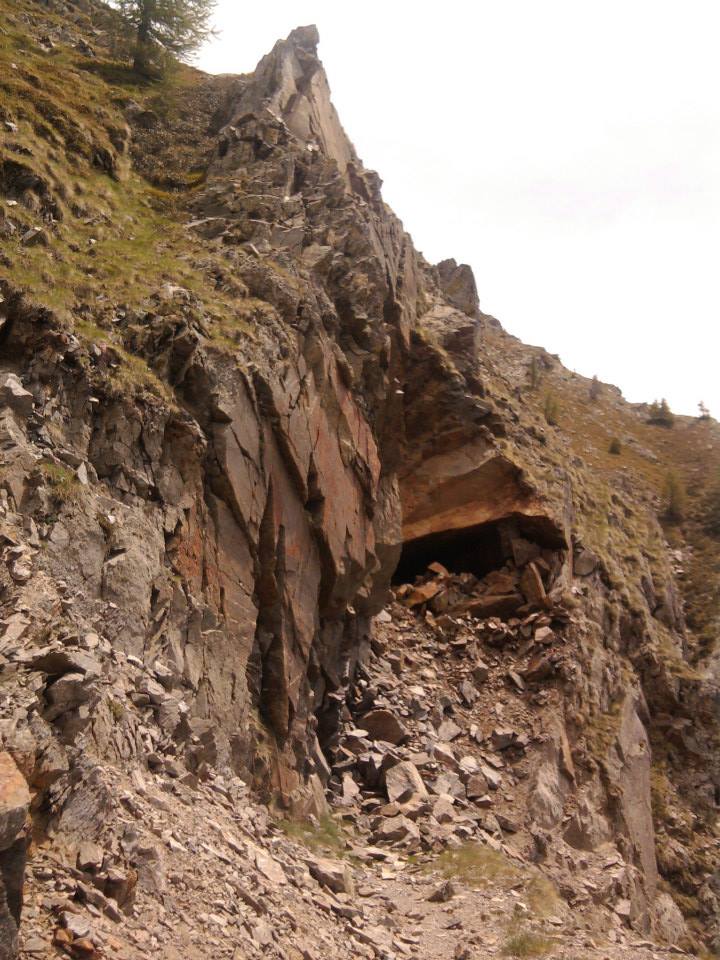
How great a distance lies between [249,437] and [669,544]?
35.6 meters

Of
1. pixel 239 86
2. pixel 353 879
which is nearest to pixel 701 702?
pixel 353 879

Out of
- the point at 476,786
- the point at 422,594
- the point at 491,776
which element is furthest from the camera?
the point at 422,594

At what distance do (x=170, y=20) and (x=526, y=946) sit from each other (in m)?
40.2

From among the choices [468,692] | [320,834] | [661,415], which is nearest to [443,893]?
[320,834]

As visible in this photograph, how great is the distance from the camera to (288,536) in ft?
60.3

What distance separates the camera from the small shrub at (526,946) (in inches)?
482

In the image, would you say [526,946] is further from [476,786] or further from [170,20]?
[170,20]

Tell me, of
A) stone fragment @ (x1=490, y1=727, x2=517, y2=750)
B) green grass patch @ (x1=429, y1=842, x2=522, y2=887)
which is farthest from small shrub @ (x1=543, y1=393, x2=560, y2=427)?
green grass patch @ (x1=429, y1=842, x2=522, y2=887)

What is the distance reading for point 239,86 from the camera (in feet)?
117

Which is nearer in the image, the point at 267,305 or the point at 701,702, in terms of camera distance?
the point at 267,305

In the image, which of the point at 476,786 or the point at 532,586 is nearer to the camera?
the point at 476,786

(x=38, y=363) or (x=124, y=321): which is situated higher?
(x=124, y=321)

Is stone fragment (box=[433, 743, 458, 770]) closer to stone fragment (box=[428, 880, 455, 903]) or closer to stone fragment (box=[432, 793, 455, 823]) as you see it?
stone fragment (box=[432, 793, 455, 823])

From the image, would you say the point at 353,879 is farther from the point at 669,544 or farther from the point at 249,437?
the point at 669,544
